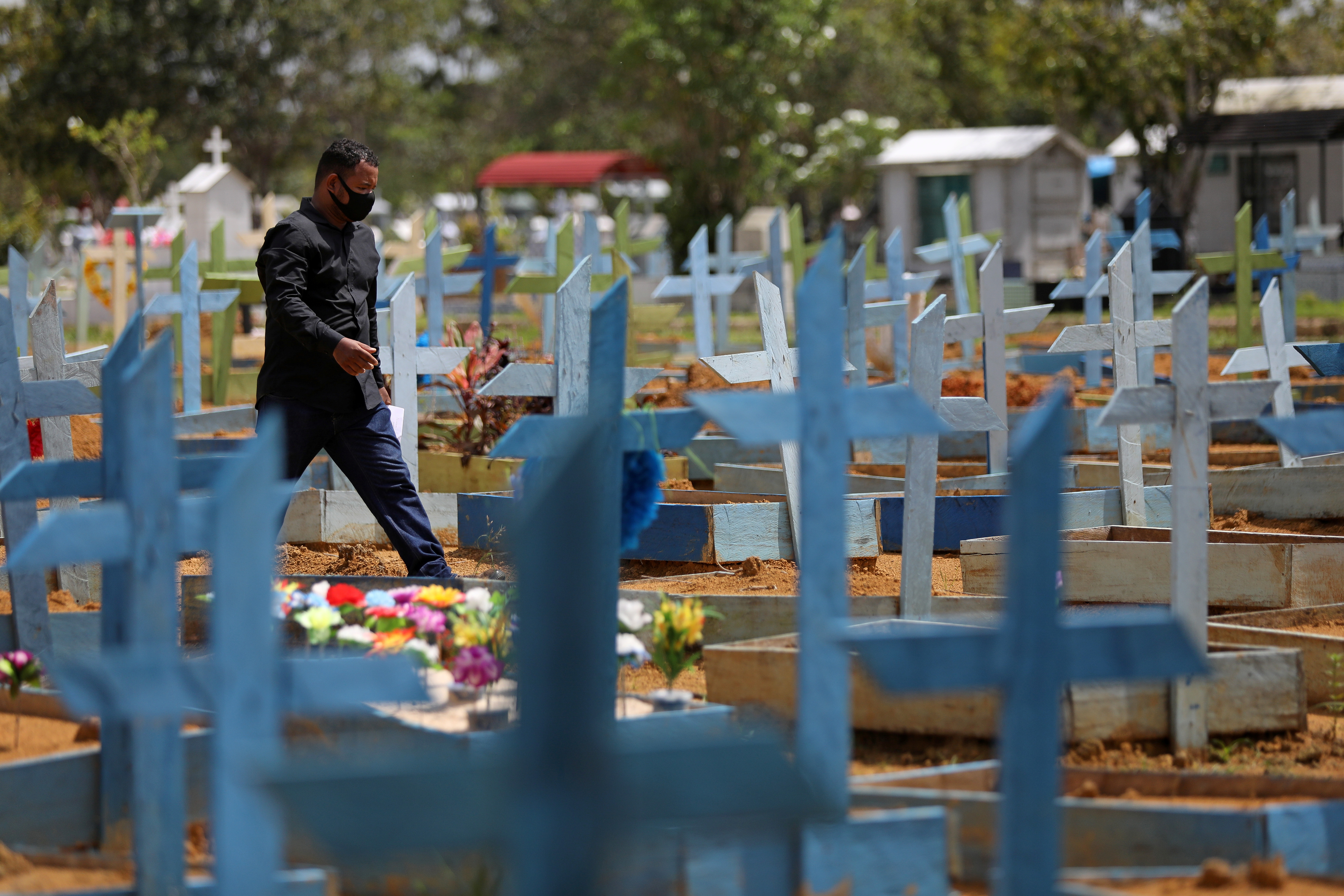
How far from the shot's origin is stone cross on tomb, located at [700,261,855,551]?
584cm

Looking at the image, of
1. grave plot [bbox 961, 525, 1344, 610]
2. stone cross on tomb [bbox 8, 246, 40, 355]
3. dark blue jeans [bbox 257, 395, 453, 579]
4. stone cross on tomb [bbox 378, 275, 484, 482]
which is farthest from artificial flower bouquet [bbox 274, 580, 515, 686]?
stone cross on tomb [bbox 8, 246, 40, 355]

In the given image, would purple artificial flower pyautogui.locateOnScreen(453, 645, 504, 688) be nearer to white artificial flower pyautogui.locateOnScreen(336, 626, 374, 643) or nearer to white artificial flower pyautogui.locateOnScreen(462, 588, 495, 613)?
white artificial flower pyautogui.locateOnScreen(462, 588, 495, 613)

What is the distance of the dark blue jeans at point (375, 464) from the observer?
5.61 m

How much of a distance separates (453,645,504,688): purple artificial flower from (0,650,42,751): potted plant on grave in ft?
4.27

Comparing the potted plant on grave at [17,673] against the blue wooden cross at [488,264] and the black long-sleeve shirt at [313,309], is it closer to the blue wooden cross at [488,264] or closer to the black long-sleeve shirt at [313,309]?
the black long-sleeve shirt at [313,309]

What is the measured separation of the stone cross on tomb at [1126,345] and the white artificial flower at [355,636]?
11.2 feet

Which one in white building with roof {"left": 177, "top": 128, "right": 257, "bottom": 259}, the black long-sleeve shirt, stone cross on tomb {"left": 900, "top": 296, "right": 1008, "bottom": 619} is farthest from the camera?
white building with roof {"left": 177, "top": 128, "right": 257, "bottom": 259}

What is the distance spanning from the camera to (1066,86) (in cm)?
2778

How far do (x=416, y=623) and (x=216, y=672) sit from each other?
1.97m

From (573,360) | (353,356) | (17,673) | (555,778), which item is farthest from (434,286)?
(555,778)

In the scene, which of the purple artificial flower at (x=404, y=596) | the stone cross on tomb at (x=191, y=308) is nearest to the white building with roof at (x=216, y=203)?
the stone cross on tomb at (x=191, y=308)

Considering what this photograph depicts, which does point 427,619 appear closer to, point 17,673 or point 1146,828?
point 17,673

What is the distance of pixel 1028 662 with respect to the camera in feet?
8.12

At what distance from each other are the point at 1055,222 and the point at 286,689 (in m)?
26.6
